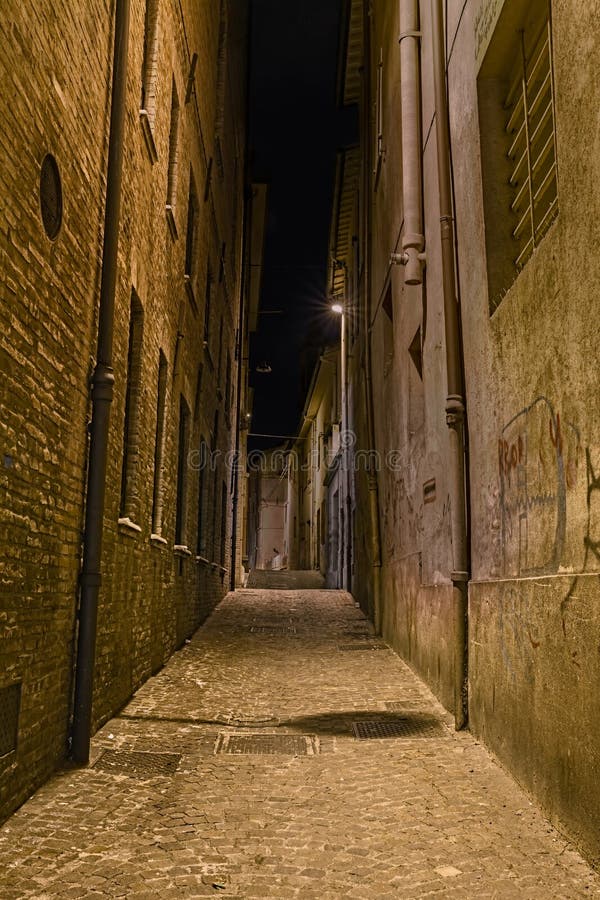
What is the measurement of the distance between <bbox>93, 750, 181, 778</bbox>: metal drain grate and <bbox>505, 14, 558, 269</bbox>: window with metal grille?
4.36m

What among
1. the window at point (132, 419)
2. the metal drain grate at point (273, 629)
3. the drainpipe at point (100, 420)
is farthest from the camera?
the metal drain grate at point (273, 629)

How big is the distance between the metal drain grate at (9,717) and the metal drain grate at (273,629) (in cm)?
836

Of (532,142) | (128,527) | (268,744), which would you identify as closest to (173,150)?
(128,527)

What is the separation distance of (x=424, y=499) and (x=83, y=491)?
3.90 meters

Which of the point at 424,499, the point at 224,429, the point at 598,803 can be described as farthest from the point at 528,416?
the point at 224,429

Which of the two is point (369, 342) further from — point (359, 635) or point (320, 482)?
point (320, 482)

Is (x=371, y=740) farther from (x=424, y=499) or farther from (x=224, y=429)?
(x=224, y=429)

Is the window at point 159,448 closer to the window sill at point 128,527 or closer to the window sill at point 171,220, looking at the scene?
the window sill at point 128,527

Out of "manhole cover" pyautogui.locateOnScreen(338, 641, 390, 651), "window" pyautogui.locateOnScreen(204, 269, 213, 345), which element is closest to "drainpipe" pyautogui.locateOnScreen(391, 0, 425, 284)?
"window" pyautogui.locateOnScreen(204, 269, 213, 345)

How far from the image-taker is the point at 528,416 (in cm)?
479

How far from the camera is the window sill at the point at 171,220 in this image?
29.0 ft

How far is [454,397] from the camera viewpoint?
6547mm

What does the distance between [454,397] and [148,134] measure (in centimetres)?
400

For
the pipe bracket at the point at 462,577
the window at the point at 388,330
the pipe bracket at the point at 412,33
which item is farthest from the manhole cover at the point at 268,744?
the pipe bracket at the point at 412,33
